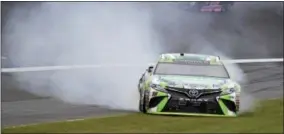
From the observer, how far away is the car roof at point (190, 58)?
18.2 ft

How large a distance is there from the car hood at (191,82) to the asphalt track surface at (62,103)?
62 cm

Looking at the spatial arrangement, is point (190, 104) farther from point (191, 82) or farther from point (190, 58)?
point (190, 58)

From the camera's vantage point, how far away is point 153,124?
5695mm

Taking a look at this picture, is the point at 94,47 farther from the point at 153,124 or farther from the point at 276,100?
the point at 276,100

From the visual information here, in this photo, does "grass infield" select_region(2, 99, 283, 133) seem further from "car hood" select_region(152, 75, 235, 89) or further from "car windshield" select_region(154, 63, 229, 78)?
"car windshield" select_region(154, 63, 229, 78)

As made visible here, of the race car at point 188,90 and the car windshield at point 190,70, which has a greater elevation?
the car windshield at point 190,70

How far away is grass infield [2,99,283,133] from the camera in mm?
5555

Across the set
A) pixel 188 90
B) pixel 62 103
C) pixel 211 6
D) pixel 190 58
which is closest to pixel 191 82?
pixel 188 90

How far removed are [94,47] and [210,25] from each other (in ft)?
4.40

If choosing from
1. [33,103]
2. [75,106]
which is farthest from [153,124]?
[33,103]

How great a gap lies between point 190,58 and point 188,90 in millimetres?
413

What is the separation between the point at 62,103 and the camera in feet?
18.6

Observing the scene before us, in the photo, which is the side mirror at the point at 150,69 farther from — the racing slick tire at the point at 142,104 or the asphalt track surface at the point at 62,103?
the asphalt track surface at the point at 62,103

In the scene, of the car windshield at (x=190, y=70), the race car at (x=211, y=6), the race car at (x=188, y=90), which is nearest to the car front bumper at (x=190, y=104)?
the race car at (x=188, y=90)
